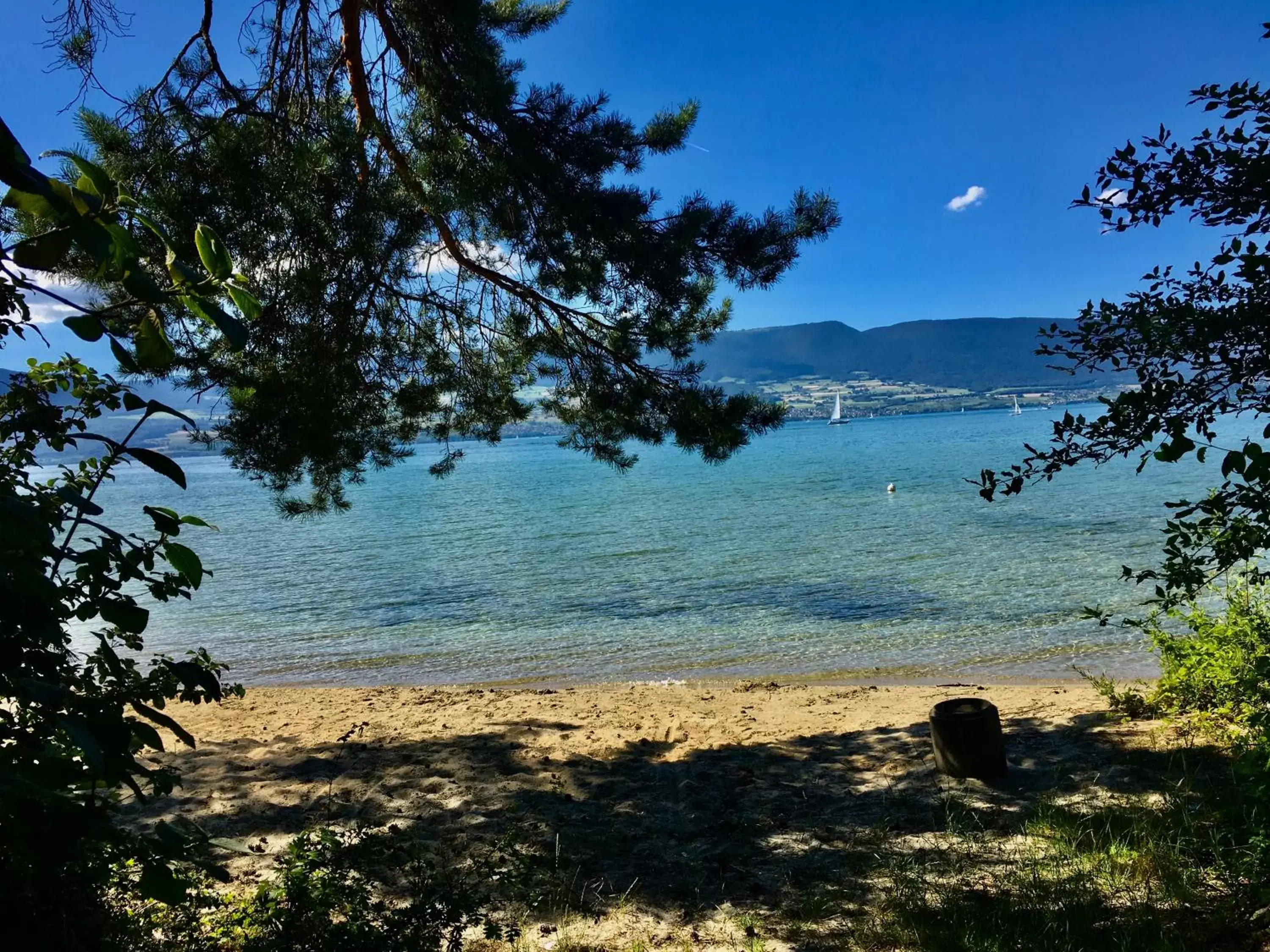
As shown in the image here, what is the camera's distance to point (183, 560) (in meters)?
1.13

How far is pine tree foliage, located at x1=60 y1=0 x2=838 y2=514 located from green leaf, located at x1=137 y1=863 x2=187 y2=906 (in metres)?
4.28

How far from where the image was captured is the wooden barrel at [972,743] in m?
5.04

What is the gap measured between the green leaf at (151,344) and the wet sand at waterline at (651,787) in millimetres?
2691

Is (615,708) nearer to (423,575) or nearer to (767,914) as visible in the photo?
(767,914)

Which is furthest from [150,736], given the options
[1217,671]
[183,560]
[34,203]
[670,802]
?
[1217,671]

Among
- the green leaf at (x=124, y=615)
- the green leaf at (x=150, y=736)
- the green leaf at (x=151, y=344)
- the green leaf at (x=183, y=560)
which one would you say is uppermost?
the green leaf at (x=151, y=344)

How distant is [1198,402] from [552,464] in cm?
8041

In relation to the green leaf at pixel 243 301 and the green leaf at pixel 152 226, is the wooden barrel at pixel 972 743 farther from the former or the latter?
the green leaf at pixel 152 226

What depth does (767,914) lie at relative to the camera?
11.9 ft

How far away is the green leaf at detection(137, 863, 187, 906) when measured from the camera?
93 cm

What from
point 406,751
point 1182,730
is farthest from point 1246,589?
point 406,751

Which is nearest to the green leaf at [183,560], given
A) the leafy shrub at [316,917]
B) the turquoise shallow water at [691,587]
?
the leafy shrub at [316,917]

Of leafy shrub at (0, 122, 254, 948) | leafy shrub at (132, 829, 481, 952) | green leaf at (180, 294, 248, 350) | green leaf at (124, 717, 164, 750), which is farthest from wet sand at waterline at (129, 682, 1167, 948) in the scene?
green leaf at (180, 294, 248, 350)

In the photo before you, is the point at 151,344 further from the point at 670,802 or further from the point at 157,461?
the point at 670,802
